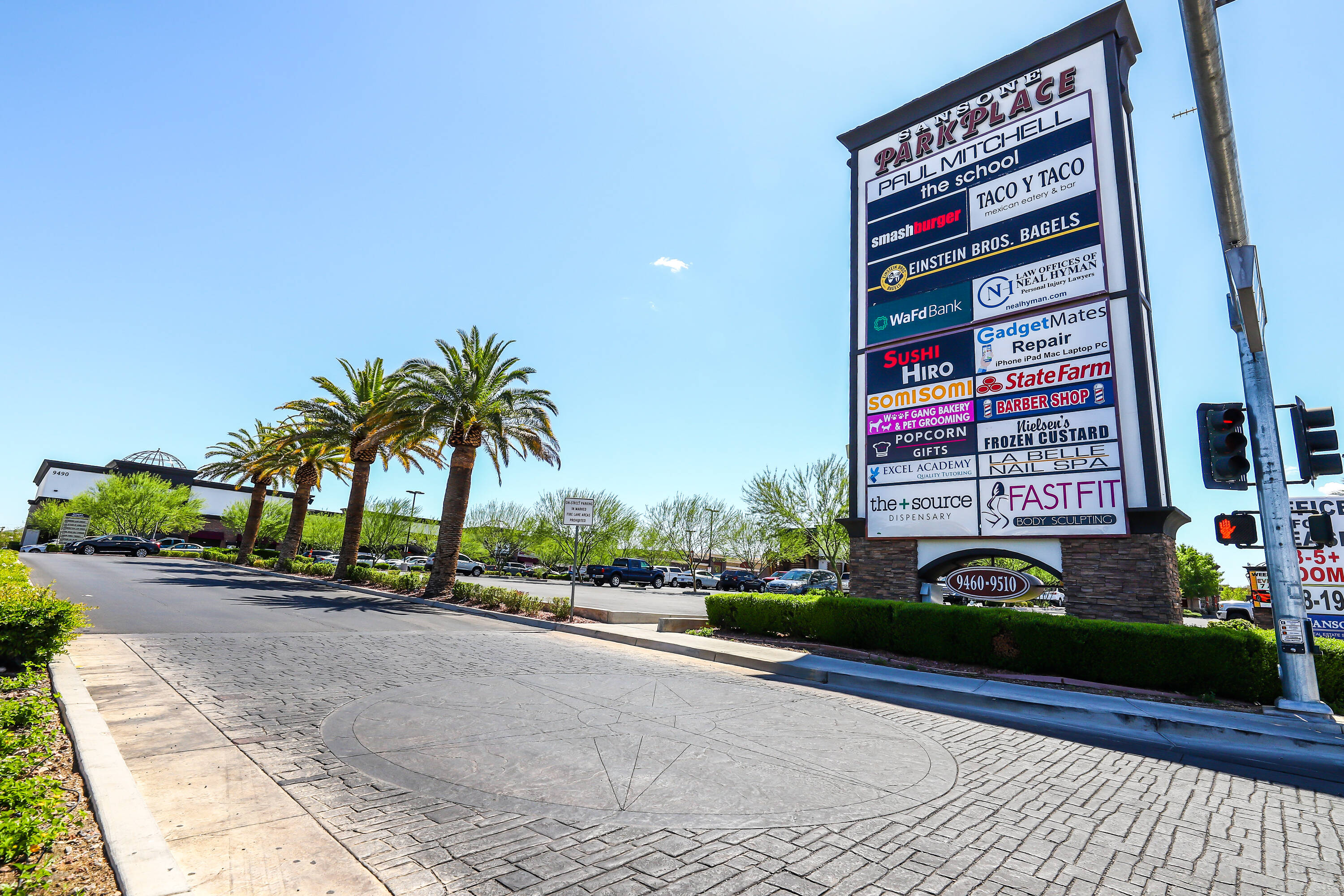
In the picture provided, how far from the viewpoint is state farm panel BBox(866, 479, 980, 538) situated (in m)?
14.0

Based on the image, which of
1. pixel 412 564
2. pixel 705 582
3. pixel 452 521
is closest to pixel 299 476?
pixel 412 564

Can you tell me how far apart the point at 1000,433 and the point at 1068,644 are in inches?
188

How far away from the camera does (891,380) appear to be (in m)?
15.9

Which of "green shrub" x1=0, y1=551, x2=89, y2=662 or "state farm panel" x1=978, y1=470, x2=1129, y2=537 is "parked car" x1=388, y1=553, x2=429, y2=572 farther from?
"state farm panel" x1=978, y1=470, x2=1129, y2=537

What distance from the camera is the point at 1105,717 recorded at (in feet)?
27.6

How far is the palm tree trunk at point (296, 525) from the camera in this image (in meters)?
35.2

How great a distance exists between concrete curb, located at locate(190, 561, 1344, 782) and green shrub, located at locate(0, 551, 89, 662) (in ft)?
30.9

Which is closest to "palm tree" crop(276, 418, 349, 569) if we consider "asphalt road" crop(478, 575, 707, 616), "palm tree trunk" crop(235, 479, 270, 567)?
"palm tree trunk" crop(235, 479, 270, 567)

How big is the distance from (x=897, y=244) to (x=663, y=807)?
51.8ft

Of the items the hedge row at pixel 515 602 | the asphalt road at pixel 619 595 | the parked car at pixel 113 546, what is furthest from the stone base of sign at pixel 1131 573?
the parked car at pixel 113 546

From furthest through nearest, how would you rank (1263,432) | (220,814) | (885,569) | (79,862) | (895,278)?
→ (895,278)
(885,569)
(1263,432)
(220,814)
(79,862)

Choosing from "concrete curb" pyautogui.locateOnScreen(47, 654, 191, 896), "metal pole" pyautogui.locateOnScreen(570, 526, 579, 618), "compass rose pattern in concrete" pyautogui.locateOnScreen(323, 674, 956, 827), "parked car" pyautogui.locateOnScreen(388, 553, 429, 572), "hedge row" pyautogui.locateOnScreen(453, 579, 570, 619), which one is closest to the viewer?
"concrete curb" pyautogui.locateOnScreen(47, 654, 191, 896)

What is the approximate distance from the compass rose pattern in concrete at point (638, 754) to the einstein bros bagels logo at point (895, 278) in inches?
463

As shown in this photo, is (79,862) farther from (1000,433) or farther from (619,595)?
(619,595)
